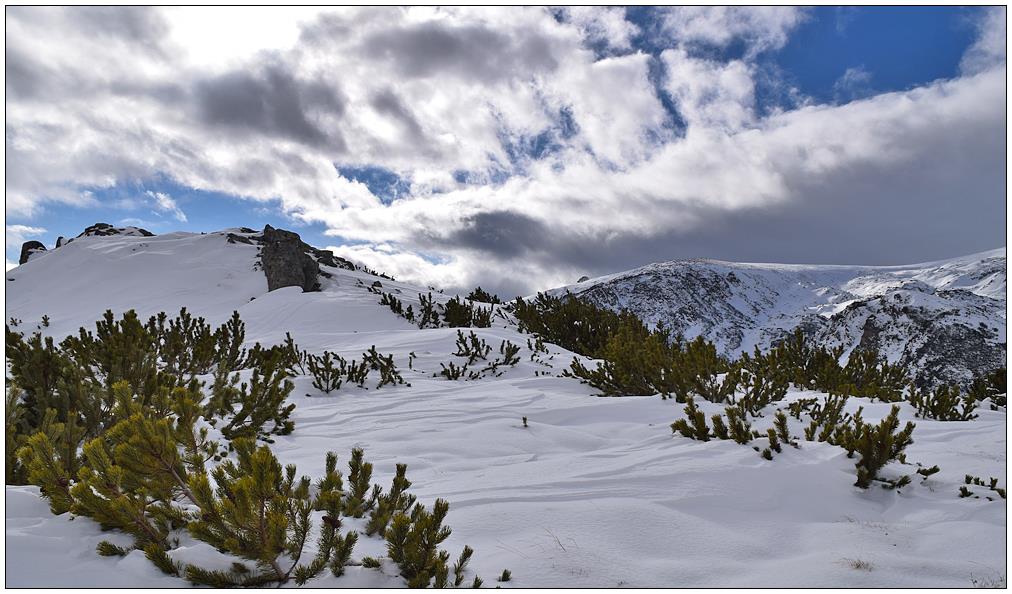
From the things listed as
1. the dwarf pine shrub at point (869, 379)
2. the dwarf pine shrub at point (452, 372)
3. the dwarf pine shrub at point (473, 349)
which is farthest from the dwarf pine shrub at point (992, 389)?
the dwarf pine shrub at point (452, 372)

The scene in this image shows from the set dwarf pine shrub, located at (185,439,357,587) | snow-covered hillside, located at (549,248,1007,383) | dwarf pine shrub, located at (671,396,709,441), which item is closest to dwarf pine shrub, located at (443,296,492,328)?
dwarf pine shrub, located at (671,396,709,441)

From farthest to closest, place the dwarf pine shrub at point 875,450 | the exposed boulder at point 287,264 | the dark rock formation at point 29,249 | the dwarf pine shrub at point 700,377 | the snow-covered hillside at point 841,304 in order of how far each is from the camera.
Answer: the dark rock formation at point 29,249, the snow-covered hillside at point 841,304, the exposed boulder at point 287,264, the dwarf pine shrub at point 700,377, the dwarf pine shrub at point 875,450

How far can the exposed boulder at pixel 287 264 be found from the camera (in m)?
15.5

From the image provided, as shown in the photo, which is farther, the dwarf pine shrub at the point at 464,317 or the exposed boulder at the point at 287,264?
the exposed boulder at the point at 287,264

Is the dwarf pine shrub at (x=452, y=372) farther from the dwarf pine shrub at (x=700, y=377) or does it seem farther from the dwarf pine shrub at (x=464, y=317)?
the dwarf pine shrub at (x=464, y=317)

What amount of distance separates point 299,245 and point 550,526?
15.8 meters

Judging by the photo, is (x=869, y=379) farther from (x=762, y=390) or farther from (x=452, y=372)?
(x=452, y=372)

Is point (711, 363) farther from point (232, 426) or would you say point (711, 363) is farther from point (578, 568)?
point (232, 426)

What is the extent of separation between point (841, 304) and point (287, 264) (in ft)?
160

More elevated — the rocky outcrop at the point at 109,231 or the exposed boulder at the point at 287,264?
the rocky outcrop at the point at 109,231

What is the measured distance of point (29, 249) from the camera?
29.5 metres

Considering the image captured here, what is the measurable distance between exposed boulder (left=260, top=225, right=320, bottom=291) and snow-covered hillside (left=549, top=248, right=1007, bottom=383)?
51.8 ft

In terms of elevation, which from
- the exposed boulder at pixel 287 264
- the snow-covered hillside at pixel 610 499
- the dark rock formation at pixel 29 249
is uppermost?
the dark rock formation at pixel 29 249

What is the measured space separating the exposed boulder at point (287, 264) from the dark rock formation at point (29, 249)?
22128 millimetres
